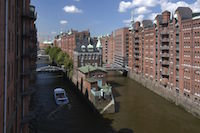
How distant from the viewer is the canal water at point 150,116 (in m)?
36.2

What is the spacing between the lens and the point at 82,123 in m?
37.7

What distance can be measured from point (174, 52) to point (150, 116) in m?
19.7

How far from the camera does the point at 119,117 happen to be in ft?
134

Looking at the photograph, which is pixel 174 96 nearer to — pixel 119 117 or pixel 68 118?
pixel 119 117

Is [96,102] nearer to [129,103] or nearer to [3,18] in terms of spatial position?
[129,103]

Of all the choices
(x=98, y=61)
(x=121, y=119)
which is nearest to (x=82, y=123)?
(x=121, y=119)

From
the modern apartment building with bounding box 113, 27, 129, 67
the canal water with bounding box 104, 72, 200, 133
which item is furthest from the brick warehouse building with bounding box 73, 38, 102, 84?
the modern apartment building with bounding box 113, 27, 129, 67

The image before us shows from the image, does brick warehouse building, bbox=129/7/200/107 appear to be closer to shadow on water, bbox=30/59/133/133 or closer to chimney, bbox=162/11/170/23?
chimney, bbox=162/11/170/23

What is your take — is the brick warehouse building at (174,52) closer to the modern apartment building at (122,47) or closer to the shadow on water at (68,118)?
the shadow on water at (68,118)

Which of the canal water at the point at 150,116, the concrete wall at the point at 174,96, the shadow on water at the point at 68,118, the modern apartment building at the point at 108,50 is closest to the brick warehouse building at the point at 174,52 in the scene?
the concrete wall at the point at 174,96

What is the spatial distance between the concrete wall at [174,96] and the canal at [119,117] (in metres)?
1.32

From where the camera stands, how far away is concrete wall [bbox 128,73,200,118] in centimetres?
4328

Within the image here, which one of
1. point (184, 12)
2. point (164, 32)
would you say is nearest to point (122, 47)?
point (164, 32)

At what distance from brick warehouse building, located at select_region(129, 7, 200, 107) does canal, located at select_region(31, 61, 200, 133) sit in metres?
5.48
